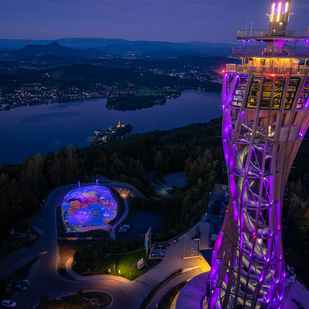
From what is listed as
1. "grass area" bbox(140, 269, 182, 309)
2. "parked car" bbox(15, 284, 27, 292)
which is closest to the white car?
"parked car" bbox(15, 284, 27, 292)

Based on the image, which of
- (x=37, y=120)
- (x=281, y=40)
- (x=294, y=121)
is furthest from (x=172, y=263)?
(x=37, y=120)

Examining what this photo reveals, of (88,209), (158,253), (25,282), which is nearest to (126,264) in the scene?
(158,253)

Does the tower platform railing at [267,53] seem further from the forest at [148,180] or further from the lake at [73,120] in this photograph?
the lake at [73,120]

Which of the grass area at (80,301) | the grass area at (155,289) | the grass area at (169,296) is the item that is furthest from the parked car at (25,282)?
the grass area at (169,296)

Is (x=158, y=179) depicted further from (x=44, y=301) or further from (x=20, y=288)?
(x=44, y=301)

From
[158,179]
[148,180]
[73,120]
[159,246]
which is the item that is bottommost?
[158,179]
